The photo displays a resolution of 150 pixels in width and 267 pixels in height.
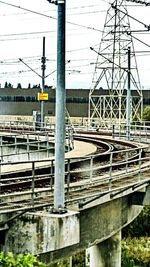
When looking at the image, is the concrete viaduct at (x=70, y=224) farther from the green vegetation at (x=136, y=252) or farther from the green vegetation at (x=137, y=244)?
the green vegetation at (x=137, y=244)

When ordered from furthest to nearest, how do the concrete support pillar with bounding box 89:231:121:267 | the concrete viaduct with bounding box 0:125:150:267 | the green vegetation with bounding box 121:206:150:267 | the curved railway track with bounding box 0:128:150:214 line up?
the green vegetation with bounding box 121:206:150:267
the concrete support pillar with bounding box 89:231:121:267
the curved railway track with bounding box 0:128:150:214
the concrete viaduct with bounding box 0:125:150:267

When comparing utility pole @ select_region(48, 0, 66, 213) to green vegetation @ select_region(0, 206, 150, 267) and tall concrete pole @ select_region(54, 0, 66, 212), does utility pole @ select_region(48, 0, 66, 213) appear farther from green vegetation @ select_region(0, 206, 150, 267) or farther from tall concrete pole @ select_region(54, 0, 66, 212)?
green vegetation @ select_region(0, 206, 150, 267)

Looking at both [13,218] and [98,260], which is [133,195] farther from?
[13,218]

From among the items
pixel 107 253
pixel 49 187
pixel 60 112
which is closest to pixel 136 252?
pixel 107 253

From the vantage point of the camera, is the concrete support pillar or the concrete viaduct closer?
the concrete viaduct

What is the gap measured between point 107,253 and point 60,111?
38.1 feet

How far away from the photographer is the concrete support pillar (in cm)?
2231

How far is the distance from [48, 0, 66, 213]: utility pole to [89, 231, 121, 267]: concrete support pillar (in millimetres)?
10378

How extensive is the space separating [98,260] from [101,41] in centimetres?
3624

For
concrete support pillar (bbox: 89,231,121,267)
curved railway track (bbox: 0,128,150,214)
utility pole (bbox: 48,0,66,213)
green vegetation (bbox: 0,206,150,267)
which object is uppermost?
utility pole (bbox: 48,0,66,213)

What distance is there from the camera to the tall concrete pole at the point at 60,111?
1229 cm

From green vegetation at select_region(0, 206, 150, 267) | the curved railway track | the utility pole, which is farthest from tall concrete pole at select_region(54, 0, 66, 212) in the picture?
green vegetation at select_region(0, 206, 150, 267)

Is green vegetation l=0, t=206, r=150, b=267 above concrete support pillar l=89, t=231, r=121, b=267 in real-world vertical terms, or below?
below

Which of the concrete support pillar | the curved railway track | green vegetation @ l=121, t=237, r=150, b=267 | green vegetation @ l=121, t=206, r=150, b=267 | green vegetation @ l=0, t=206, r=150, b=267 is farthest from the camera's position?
green vegetation @ l=121, t=206, r=150, b=267
